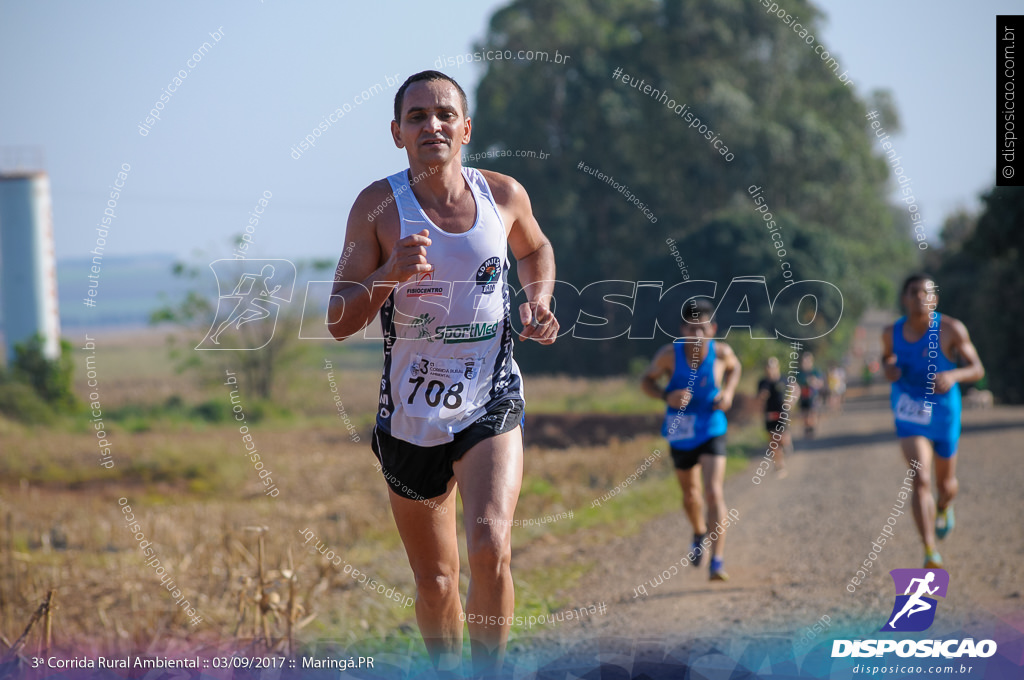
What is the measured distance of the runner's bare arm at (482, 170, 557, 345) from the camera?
11.3 ft

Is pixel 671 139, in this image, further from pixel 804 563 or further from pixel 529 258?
pixel 529 258

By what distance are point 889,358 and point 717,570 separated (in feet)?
5.94

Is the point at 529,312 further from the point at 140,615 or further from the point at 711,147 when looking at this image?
the point at 711,147

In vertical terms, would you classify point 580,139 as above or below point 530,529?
above

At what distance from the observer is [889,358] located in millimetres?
6531

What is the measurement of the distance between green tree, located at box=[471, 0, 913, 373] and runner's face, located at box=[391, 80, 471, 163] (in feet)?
61.4

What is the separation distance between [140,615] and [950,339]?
17.8 ft

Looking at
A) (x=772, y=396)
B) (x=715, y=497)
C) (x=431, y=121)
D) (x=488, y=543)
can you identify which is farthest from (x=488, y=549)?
(x=772, y=396)

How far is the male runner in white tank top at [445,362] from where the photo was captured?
3.27m

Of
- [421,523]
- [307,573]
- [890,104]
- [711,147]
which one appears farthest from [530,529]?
[890,104]

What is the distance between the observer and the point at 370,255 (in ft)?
10.9

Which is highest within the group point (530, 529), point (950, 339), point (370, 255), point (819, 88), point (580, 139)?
point (819, 88)

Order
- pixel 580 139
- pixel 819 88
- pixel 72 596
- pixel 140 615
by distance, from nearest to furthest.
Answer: pixel 140 615 < pixel 72 596 < pixel 580 139 < pixel 819 88

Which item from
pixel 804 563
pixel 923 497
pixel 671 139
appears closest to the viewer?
pixel 923 497
